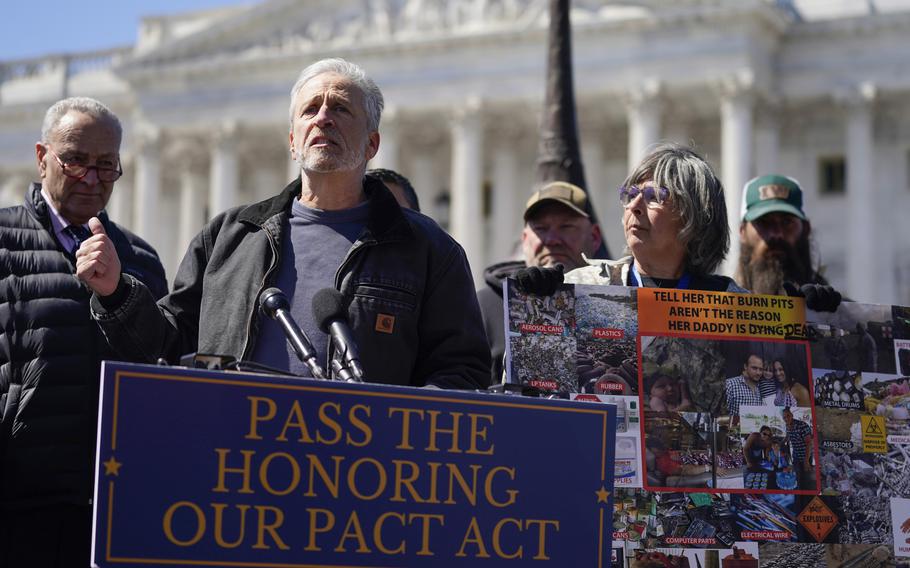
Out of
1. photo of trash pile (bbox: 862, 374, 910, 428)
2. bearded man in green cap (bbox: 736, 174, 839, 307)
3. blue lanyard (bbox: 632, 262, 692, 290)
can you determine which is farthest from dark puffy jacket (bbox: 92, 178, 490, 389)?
bearded man in green cap (bbox: 736, 174, 839, 307)

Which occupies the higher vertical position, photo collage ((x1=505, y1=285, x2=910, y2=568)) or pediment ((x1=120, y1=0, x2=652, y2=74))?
pediment ((x1=120, y1=0, x2=652, y2=74))

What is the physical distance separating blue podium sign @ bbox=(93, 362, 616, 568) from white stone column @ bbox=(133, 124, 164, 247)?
164ft

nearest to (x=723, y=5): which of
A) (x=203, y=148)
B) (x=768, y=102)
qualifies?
(x=768, y=102)

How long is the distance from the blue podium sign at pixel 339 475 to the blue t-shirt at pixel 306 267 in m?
1.01

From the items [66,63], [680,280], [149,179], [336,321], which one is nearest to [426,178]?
[149,179]

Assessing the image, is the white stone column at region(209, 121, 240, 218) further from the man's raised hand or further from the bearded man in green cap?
the man's raised hand

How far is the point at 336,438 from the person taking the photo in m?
4.31

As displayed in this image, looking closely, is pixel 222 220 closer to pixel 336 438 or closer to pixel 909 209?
pixel 336 438

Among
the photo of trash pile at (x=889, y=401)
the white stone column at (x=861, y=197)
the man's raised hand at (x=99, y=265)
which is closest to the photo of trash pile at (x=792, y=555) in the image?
the photo of trash pile at (x=889, y=401)

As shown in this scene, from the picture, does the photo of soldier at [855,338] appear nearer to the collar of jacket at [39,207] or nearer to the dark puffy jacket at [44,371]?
the dark puffy jacket at [44,371]

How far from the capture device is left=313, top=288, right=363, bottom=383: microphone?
4.68 meters

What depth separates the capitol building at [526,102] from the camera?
147 feet

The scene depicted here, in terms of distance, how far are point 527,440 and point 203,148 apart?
51758mm

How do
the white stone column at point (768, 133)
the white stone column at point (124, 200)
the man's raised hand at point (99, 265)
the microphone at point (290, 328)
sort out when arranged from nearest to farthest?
the microphone at point (290, 328), the man's raised hand at point (99, 265), the white stone column at point (768, 133), the white stone column at point (124, 200)
